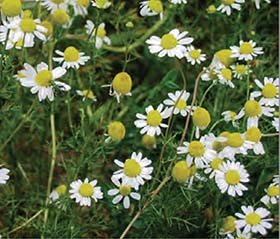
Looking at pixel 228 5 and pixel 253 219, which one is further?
pixel 228 5

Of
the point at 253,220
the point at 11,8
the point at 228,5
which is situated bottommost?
the point at 253,220

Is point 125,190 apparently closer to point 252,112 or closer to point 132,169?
point 132,169

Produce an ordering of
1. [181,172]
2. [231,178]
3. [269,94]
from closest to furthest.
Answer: [181,172]
[231,178]
[269,94]

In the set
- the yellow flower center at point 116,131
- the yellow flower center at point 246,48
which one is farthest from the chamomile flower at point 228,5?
the yellow flower center at point 116,131

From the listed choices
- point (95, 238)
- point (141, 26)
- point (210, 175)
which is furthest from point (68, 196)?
point (141, 26)

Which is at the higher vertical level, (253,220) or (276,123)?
(276,123)

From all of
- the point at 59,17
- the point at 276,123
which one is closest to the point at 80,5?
the point at 59,17
